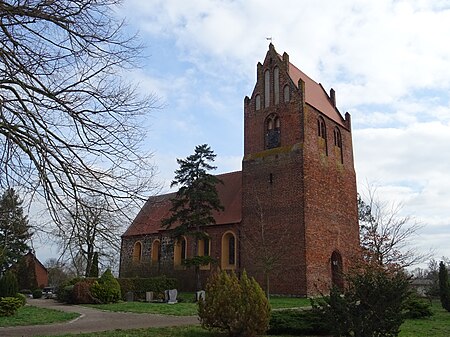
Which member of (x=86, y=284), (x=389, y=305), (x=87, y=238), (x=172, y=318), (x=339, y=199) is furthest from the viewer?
(x=339, y=199)

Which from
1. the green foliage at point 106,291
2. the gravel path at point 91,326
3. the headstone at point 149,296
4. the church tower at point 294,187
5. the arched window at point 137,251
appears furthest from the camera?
the arched window at point 137,251

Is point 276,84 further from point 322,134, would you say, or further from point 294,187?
point 294,187

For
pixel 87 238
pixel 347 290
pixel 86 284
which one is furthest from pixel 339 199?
pixel 87 238

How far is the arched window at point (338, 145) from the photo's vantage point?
29.5m

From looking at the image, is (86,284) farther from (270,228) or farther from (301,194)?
(301,194)

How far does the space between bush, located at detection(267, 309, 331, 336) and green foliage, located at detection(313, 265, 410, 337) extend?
6.06ft

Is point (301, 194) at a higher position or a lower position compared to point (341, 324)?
higher

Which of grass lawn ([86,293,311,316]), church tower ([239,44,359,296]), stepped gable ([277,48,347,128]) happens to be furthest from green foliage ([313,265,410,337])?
stepped gable ([277,48,347,128])

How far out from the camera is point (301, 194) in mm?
25625

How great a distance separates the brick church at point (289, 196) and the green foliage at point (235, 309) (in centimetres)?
1363

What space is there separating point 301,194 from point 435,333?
13763mm

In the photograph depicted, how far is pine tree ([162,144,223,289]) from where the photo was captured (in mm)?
28672

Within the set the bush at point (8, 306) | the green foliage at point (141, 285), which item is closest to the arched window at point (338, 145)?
the green foliage at point (141, 285)

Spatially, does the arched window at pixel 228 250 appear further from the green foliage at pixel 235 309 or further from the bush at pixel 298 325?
the green foliage at pixel 235 309
